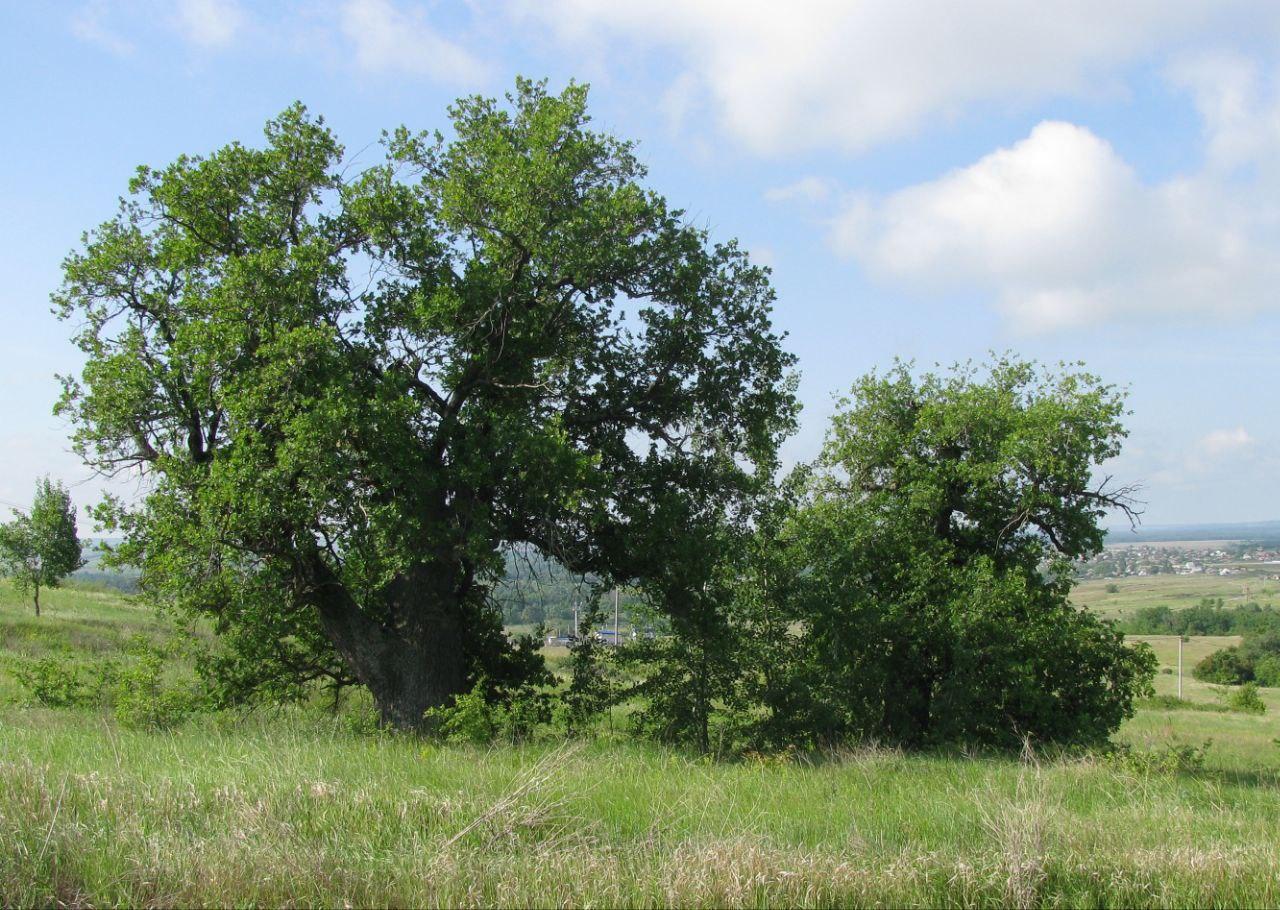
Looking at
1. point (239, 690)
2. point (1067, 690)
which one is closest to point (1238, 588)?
point (1067, 690)

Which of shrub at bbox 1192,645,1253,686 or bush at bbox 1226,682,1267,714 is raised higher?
Answer: bush at bbox 1226,682,1267,714

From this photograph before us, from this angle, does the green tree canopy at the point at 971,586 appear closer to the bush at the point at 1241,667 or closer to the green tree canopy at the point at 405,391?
the green tree canopy at the point at 405,391

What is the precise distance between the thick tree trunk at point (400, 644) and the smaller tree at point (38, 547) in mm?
25630

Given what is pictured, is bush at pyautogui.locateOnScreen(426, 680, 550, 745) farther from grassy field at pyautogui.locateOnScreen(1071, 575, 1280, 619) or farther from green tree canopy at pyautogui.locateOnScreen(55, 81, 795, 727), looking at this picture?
grassy field at pyautogui.locateOnScreen(1071, 575, 1280, 619)

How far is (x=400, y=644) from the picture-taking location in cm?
1443

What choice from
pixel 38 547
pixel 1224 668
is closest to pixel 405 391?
pixel 38 547

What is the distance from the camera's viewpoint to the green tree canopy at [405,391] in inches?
492

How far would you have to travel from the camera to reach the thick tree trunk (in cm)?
1432

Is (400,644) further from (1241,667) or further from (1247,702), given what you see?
(1241,667)

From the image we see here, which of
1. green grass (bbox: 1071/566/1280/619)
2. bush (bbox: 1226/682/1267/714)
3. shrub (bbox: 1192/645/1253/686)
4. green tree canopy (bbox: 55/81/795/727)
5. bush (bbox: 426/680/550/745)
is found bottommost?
green grass (bbox: 1071/566/1280/619)

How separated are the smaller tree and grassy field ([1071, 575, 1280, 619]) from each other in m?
101

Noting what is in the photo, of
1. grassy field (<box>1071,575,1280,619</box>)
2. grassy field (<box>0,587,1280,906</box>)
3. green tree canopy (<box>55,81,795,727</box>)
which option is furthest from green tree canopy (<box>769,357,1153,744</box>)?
grassy field (<box>1071,575,1280,619</box>)

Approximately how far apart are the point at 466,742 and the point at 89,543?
5.89m

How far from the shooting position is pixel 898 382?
2031 centimetres
